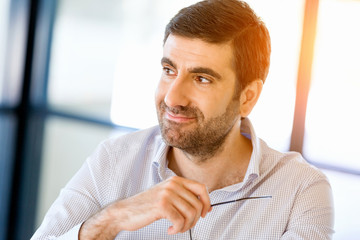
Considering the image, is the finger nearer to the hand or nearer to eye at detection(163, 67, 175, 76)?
the hand

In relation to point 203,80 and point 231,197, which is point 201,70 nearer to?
point 203,80

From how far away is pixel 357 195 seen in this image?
245cm

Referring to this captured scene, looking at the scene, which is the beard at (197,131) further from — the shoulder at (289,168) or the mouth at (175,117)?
the shoulder at (289,168)

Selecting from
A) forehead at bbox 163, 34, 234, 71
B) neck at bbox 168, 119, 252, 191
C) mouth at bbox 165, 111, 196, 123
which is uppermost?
forehead at bbox 163, 34, 234, 71

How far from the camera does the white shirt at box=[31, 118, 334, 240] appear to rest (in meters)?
1.60

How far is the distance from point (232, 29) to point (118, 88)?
1.62m

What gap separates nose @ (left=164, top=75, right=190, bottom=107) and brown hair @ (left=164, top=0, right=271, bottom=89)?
15cm

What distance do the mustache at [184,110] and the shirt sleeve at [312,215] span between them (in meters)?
0.43

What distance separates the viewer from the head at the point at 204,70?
1.63 m

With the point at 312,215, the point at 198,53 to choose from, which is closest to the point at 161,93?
the point at 198,53

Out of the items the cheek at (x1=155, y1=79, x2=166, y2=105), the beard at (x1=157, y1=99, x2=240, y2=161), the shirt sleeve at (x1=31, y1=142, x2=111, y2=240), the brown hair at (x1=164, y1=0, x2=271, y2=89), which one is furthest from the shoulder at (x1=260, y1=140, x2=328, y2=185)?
the shirt sleeve at (x1=31, y1=142, x2=111, y2=240)

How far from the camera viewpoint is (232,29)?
1664 mm

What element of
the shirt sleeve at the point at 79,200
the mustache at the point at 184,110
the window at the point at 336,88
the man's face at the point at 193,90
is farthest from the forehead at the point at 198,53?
the window at the point at 336,88

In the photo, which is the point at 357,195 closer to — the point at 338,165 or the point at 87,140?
the point at 338,165
